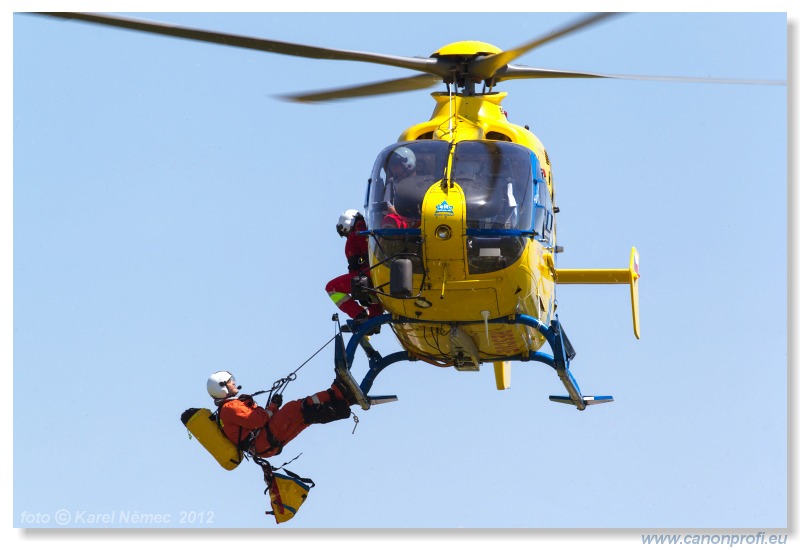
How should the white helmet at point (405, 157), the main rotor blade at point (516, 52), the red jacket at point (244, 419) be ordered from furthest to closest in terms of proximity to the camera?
1. the red jacket at point (244, 419)
2. the white helmet at point (405, 157)
3. the main rotor blade at point (516, 52)

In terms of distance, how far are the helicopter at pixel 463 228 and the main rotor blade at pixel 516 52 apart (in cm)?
2

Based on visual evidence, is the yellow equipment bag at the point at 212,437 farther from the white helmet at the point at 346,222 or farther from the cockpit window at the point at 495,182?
the cockpit window at the point at 495,182

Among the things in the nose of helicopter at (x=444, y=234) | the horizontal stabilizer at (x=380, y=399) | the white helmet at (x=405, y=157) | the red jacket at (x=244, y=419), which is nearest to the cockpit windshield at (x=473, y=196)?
the white helmet at (x=405, y=157)

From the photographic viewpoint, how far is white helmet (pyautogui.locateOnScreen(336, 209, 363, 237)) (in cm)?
2188

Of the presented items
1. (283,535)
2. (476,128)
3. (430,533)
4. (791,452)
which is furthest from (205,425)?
(791,452)

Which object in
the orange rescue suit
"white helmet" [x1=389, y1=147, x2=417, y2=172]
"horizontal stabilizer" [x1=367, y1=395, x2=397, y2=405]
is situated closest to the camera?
"white helmet" [x1=389, y1=147, x2=417, y2=172]

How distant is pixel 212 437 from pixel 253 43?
16.9ft

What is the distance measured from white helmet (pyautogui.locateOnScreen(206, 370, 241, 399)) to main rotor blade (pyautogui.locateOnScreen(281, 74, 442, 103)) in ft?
12.5

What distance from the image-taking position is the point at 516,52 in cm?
2109

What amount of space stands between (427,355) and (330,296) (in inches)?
58.1

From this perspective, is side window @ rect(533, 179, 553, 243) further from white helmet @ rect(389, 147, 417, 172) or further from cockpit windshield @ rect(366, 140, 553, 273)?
white helmet @ rect(389, 147, 417, 172)

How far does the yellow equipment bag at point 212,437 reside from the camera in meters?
22.3

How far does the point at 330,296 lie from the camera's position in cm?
2186

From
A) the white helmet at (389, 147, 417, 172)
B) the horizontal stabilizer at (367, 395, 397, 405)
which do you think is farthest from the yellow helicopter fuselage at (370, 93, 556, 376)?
the horizontal stabilizer at (367, 395, 397, 405)
